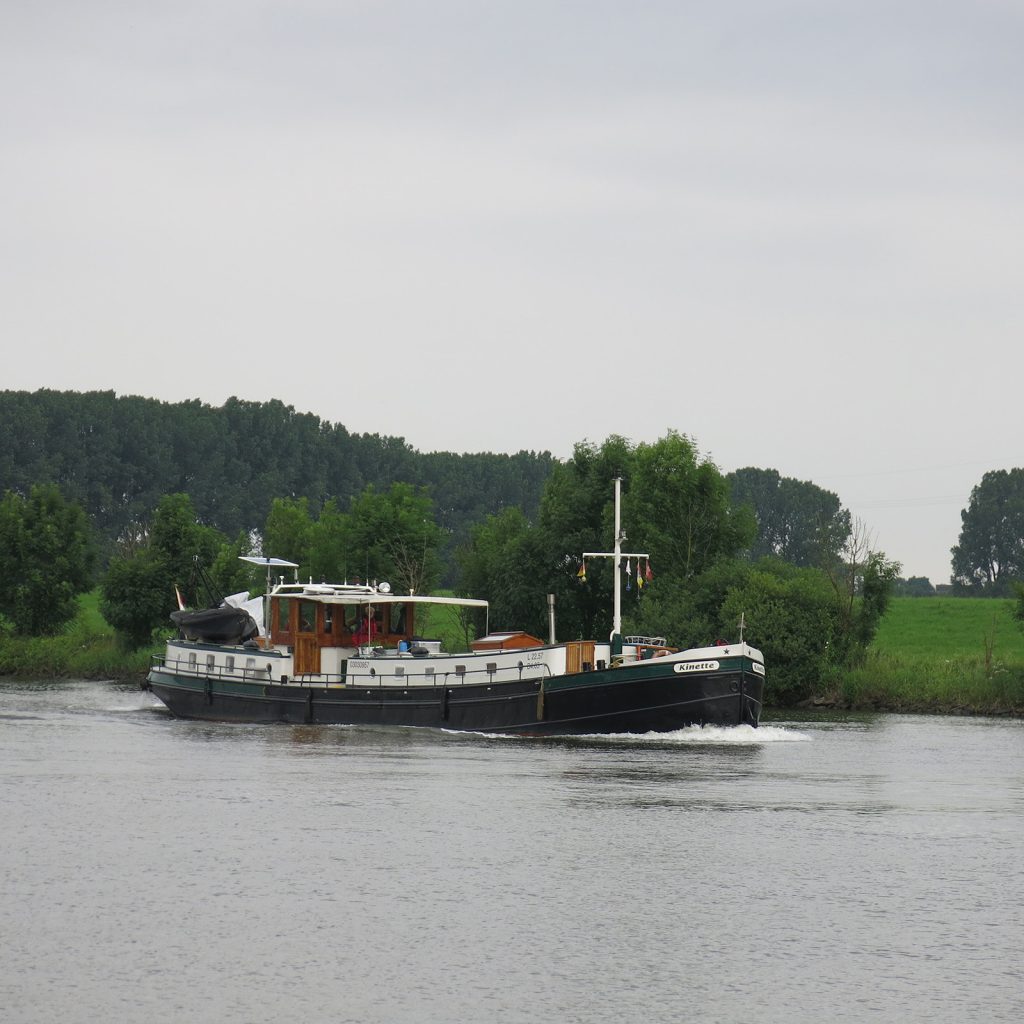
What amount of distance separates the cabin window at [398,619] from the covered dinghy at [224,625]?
6653mm

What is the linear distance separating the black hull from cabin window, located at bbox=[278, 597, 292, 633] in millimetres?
2502

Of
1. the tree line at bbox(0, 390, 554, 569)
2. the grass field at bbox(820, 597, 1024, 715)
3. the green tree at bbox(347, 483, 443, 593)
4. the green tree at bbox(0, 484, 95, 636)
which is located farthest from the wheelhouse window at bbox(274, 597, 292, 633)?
the tree line at bbox(0, 390, 554, 569)

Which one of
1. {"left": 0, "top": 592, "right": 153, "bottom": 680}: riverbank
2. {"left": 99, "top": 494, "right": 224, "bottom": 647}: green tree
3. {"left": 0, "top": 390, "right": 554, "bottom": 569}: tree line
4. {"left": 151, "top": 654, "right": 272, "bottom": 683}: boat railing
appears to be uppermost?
{"left": 0, "top": 390, "right": 554, "bottom": 569}: tree line

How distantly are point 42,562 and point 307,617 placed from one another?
5530 centimetres

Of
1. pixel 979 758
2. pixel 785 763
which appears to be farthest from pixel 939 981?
pixel 979 758

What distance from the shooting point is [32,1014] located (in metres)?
16.5

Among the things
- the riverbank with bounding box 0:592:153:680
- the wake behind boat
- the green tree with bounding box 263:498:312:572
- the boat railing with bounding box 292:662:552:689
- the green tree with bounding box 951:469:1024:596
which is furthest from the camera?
the green tree with bounding box 951:469:1024:596

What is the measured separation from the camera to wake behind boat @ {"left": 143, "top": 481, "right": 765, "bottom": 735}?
1961 inches

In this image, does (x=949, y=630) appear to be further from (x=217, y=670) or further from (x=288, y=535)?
(x=217, y=670)

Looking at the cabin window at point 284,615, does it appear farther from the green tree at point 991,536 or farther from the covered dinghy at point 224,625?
the green tree at point 991,536

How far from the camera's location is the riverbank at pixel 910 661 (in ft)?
222

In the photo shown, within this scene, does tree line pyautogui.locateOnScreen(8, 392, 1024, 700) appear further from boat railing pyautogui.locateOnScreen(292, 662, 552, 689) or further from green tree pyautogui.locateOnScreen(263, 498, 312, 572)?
boat railing pyautogui.locateOnScreen(292, 662, 552, 689)

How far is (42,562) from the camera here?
352ft

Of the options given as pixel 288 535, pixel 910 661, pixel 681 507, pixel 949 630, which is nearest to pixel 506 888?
pixel 910 661
